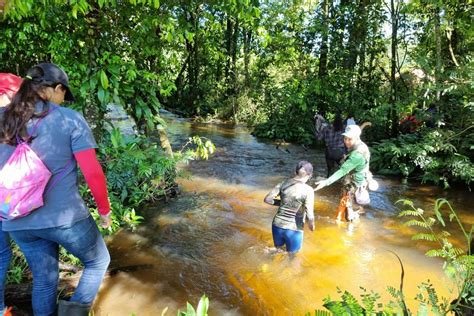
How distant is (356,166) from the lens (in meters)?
5.85

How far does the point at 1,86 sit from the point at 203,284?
119 inches

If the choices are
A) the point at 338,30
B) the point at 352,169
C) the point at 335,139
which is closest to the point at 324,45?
the point at 338,30

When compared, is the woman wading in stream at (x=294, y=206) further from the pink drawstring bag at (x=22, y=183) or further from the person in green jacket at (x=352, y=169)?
the pink drawstring bag at (x=22, y=183)

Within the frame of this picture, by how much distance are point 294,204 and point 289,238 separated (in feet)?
1.75

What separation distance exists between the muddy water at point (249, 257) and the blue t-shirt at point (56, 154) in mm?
1750

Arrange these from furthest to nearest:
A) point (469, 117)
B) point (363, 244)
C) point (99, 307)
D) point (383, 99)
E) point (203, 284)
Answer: point (383, 99) → point (469, 117) → point (363, 244) → point (203, 284) → point (99, 307)

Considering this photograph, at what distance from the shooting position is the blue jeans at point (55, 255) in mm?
2578

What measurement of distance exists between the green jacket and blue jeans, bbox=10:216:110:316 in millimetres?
3618

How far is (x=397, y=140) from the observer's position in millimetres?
10055

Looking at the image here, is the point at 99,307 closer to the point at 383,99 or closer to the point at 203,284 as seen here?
the point at 203,284

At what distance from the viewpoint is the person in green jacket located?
565 centimetres

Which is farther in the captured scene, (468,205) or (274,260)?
(468,205)

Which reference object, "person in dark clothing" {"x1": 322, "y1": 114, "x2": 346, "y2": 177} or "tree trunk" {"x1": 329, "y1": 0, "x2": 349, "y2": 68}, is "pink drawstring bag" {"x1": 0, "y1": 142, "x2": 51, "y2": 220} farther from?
"tree trunk" {"x1": 329, "y1": 0, "x2": 349, "y2": 68}

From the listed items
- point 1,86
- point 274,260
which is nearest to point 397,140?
point 274,260
